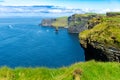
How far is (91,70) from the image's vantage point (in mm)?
15797

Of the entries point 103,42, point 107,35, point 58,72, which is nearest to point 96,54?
point 103,42

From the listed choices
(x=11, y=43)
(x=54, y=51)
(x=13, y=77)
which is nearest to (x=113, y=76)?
(x=13, y=77)

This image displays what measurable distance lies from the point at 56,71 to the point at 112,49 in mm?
25259

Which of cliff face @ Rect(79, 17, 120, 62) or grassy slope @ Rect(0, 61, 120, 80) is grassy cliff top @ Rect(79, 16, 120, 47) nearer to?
cliff face @ Rect(79, 17, 120, 62)

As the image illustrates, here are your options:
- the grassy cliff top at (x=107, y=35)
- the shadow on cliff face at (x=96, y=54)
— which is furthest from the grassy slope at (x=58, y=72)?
the shadow on cliff face at (x=96, y=54)

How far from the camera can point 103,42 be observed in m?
44.1

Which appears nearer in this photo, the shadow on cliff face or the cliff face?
the cliff face

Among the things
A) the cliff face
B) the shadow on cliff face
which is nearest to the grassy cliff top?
the cliff face

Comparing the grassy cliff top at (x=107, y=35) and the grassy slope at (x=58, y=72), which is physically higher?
the grassy slope at (x=58, y=72)

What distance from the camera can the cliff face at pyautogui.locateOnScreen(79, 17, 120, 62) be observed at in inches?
1601

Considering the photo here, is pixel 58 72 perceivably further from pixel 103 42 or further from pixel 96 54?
pixel 96 54

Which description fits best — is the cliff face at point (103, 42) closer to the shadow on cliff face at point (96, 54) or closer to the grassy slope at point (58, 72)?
the shadow on cliff face at point (96, 54)

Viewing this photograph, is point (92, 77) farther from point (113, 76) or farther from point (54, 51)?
point (54, 51)

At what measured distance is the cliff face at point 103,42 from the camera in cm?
4066
